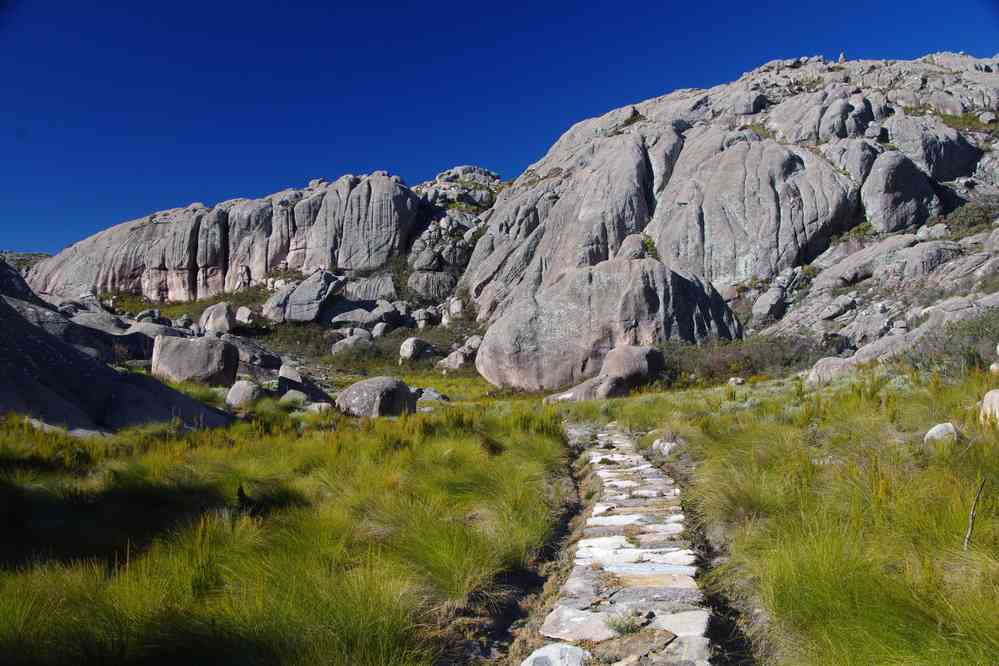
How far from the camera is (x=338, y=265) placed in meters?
69.2

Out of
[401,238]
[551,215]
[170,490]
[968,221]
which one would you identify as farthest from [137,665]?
[401,238]

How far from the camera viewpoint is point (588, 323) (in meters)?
30.6

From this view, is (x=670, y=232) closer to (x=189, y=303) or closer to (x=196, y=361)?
(x=196, y=361)

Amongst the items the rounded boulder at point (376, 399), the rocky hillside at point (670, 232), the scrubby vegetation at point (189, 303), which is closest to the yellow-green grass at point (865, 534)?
the rounded boulder at point (376, 399)

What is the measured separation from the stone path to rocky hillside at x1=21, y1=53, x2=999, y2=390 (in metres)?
17.7

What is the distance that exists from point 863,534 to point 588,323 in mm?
27145

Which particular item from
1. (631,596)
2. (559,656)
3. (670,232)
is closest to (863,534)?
(631,596)

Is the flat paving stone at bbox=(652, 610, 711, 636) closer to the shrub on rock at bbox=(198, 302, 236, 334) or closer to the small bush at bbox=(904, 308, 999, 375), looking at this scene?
the small bush at bbox=(904, 308, 999, 375)

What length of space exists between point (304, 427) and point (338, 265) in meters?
61.5

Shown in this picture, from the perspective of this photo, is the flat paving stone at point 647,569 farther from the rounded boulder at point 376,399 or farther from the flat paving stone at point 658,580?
the rounded boulder at point 376,399

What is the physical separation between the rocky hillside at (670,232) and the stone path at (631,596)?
17658mm

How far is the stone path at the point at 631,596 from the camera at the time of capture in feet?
9.90

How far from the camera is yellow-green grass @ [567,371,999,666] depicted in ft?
8.45

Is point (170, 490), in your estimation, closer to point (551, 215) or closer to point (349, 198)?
point (551, 215)
